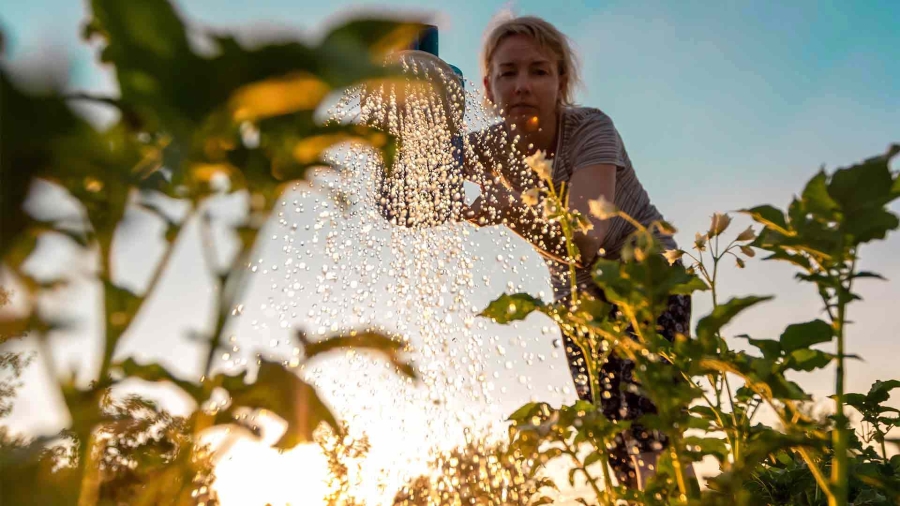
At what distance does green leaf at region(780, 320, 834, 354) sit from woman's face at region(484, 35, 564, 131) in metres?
2.53

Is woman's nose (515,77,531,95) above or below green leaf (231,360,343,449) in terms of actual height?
above

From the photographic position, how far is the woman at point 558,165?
315 centimetres

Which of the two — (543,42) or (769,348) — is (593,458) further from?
(543,42)

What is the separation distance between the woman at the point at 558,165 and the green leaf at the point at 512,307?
5.49 ft

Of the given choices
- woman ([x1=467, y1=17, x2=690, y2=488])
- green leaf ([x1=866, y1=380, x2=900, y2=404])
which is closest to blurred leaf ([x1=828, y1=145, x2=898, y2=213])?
green leaf ([x1=866, y1=380, x2=900, y2=404])

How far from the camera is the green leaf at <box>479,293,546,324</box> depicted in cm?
131

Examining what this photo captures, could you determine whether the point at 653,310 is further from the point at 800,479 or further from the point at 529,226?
the point at 529,226

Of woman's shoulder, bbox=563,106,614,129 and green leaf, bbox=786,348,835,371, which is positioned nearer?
green leaf, bbox=786,348,835,371

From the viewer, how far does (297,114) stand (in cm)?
51

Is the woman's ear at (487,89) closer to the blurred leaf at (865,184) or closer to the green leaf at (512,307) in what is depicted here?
the green leaf at (512,307)

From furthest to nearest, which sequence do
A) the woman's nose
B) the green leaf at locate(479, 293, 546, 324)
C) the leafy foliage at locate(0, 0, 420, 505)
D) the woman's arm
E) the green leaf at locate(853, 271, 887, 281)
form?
the woman's nose < the woman's arm < the green leaf at locate(479, 293, 546, 324) < the green leaf at locate(853, 271, 887, 281) < the leafy foliage at locate(0, 0, 420, 505)

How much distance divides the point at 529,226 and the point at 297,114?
107 inches

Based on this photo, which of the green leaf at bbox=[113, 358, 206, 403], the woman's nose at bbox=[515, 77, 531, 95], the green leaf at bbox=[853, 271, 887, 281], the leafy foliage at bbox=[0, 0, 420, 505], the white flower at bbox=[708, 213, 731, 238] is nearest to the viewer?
the leafy foliage at bbox=[0, 0, 420, 505]

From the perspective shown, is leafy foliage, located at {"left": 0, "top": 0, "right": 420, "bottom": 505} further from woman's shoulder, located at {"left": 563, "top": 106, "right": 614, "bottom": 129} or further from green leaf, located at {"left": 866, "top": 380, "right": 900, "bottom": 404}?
woman's shoulder, located at {"left": 563, "top": 106, "right": 614, "bottom": 129}
